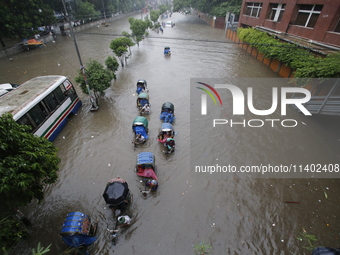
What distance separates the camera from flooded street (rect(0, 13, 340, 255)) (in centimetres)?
605

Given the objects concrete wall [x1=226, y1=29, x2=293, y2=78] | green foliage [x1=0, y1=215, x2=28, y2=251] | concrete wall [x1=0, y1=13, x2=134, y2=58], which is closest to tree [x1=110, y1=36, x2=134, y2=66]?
concrete wall [x1=0, y1=13, x2=134, y2=58]

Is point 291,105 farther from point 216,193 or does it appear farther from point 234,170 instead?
point 216,193

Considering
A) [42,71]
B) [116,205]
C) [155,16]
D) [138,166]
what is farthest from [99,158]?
[155,16]

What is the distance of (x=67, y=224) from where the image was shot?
5258mm

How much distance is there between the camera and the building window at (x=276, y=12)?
1950cm

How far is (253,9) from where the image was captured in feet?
84.1

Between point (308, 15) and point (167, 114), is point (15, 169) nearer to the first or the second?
point (167, 114)

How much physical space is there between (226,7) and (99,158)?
143ft

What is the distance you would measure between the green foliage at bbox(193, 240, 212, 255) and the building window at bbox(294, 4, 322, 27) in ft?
63.7

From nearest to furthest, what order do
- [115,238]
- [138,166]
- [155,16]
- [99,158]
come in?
[115,238] → [138,166] → [99,158] → [155,16]

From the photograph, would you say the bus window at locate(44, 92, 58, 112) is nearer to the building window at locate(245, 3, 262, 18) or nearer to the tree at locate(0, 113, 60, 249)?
the tree at locate(0, 113, 60, 249)

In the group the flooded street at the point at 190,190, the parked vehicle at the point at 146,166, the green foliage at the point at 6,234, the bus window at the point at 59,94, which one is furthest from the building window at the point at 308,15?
the green foliage at the point at 6,234

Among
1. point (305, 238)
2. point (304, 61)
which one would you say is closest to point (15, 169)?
point (305, 238)

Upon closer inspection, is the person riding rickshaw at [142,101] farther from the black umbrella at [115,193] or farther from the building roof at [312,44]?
the building roof at [312,44]
